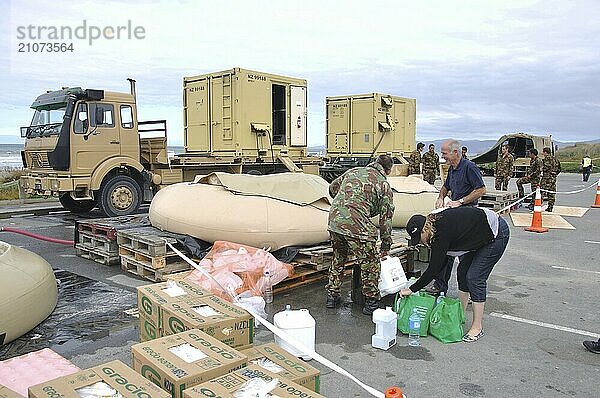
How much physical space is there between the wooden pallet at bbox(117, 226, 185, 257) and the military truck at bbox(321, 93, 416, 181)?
1201 centimetres

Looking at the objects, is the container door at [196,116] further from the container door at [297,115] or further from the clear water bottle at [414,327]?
the clear water bottle at [414,327]

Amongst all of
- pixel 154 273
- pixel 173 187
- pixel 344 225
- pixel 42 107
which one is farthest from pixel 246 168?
pixel 344 225

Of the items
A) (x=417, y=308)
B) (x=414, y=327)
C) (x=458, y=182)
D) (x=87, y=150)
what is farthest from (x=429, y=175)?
(x=414, y=327)

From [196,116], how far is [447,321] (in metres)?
11.5

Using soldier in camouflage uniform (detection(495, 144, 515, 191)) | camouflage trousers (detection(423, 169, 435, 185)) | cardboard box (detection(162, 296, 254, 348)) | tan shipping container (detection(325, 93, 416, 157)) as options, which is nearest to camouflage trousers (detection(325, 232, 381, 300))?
cardboard box (detection(162, 296, 254, 348))

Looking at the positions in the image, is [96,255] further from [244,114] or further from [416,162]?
[416,162]

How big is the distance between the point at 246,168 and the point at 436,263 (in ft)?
32.5

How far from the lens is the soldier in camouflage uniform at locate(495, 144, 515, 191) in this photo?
52.7ft

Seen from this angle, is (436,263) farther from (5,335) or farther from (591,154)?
(591,154)

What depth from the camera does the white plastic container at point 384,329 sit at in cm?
450

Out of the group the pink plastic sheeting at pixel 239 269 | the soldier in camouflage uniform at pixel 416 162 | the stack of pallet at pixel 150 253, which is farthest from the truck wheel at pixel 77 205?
the soldier in camouflage uniform at pixel 416 162

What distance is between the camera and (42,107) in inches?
464

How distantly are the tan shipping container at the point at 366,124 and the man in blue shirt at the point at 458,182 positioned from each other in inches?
535

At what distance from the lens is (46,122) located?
38.3ft
